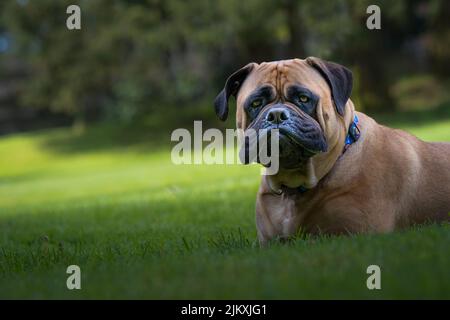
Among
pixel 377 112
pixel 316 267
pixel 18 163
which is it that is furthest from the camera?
pixel 18 163

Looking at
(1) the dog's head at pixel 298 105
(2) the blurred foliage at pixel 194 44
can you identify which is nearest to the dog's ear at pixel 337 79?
(1) the dog's head at pixel 298 105

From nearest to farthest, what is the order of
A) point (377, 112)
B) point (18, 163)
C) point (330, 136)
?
point (330, 136) → point (377, 112) → point (18, 163)

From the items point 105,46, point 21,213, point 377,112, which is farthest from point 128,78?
point 21,213

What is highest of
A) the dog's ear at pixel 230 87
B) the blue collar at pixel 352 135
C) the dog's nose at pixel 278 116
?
the dog's ear at pixel 230 87

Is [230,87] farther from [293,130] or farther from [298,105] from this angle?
[293,130]

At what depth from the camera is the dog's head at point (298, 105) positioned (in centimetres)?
500

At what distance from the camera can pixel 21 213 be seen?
39.7ft

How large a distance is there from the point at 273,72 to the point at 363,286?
228cm

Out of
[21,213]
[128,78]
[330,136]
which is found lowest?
[21,213]

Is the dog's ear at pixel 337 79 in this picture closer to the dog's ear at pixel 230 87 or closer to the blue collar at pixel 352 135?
the blue collar at pixel 352 135

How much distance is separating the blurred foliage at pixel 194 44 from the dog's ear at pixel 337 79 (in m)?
20.3

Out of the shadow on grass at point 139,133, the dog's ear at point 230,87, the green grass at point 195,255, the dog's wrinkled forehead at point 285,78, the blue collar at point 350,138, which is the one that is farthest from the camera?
the shadow on grass at point 139,133
